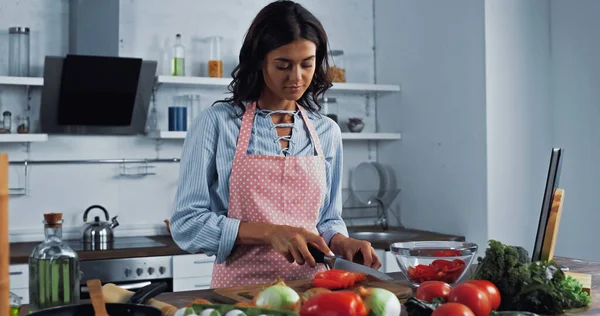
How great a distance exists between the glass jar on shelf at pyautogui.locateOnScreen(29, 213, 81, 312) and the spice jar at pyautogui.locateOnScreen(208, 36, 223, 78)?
8.98 feet

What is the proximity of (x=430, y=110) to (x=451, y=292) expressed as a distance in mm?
2924

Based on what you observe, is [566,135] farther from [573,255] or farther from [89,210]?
[89,210]

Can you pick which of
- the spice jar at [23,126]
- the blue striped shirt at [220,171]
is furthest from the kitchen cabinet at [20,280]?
the blue striped shirt at [220,171]

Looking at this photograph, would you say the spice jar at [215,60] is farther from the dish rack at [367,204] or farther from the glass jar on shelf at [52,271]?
the glass jar on shelf at [52,271]

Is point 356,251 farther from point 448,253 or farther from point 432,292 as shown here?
point 432,292

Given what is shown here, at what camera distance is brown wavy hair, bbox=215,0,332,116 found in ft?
6.68

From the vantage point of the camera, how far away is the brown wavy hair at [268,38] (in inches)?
80.2

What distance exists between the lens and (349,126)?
177 inches

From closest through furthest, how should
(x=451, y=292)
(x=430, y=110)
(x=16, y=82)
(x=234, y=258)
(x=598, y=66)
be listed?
(x=451, y=292)
(x=234, y=258)
(x=16, y=82)
(x=598, y=66)
(x=430, y=110)

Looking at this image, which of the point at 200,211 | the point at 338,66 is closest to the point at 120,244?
the point at 338,66

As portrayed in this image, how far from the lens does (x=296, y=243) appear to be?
6.06 ft

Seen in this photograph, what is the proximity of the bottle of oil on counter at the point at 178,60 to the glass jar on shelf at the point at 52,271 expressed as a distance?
2.65m

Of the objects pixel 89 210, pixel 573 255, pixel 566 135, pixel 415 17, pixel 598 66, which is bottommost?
pixel 573 255

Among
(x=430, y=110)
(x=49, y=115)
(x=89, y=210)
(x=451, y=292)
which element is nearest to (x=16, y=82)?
(x=49, y=115)
